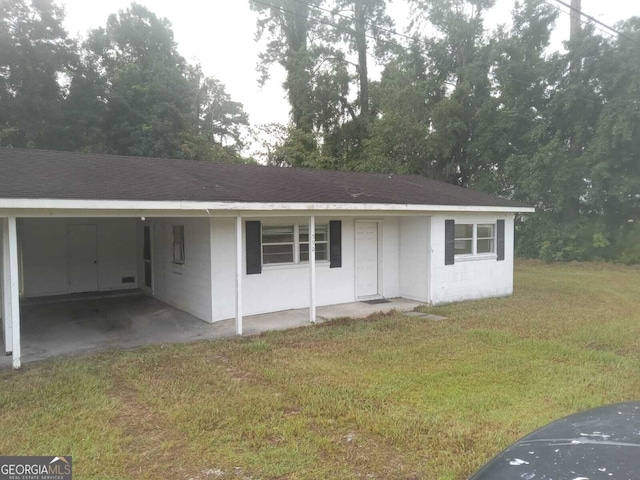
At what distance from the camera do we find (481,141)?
21906mm

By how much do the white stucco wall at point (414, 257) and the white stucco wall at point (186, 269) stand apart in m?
5.17

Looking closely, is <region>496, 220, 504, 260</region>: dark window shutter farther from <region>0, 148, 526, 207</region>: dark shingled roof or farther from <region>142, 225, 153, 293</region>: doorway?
<region>142, 225, 153, 293</region>: doorway

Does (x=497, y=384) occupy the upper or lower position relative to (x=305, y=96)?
lower

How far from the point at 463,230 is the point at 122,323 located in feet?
26.9

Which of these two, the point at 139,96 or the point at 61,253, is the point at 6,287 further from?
the point at 139,96

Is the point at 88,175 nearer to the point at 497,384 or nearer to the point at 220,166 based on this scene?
the point at 220,166

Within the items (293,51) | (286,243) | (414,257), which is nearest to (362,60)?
(293,51)

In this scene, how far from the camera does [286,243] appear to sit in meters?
9.77

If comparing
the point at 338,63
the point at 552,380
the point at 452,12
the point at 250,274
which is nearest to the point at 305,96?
the point at 338,63

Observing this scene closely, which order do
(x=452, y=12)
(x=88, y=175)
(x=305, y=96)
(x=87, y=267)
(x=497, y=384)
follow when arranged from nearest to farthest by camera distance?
(x=497, y=384) → (x=88, y=175) → (x=87, y=267) → (x=452, y=12) → (x=305, y=96)

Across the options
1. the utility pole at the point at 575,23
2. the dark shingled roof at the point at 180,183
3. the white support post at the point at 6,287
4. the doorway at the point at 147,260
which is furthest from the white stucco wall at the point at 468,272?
the utility pole at the point at 575,23

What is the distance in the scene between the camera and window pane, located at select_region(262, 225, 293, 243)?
9508mm

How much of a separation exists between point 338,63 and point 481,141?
10838mm

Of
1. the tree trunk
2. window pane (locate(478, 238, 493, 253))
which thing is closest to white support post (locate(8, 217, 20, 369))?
window pane (locate(478, 238, 493, 253))
